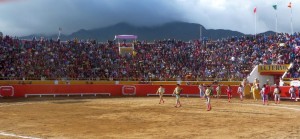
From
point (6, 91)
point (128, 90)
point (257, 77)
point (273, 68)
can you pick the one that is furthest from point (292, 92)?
point (6, 91)

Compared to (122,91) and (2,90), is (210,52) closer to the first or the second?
(122,91)

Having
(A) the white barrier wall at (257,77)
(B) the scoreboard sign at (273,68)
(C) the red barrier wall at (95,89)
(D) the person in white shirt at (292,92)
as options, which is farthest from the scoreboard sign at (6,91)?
(B) the scoreboard sign at (273,68)

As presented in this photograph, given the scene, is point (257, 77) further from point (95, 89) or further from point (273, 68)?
point (95, 89)

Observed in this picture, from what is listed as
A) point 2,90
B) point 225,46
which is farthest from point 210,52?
point 2,90

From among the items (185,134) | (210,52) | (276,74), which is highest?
(210,52)

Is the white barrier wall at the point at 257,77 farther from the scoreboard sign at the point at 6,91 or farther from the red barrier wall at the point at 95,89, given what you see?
the scoreboard sign at the point at 6,91

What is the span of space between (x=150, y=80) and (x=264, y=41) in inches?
652

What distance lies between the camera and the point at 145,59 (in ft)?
160

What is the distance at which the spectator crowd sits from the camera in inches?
1612

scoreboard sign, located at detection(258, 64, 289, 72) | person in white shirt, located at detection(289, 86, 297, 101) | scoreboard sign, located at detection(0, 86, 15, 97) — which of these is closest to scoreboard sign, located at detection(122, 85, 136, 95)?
scoreboard sign, located at detection(0, 86, 15, 97)

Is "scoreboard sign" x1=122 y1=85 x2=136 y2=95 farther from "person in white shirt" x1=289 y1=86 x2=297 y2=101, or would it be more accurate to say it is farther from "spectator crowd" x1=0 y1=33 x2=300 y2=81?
"person in white shirt" x1=289 y1=86 x2=297 y2=101

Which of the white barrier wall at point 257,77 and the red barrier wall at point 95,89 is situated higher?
the white barrier wall at point 257,77

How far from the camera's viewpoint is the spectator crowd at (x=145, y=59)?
40938 millimetres

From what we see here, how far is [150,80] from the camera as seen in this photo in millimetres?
43750
